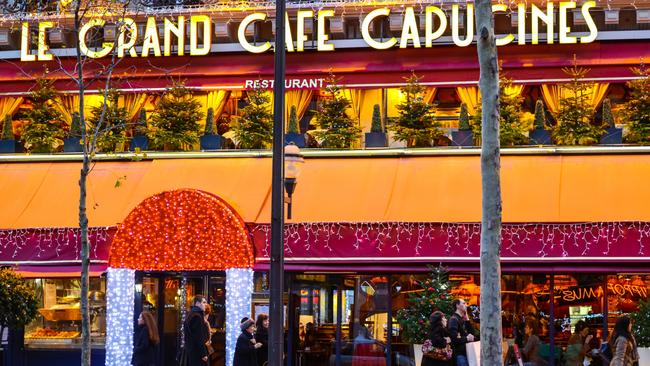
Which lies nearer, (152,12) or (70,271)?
(70,271)

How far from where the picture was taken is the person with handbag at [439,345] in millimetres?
Result: 18516

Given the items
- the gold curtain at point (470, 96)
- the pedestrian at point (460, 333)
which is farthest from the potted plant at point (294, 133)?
the pedestrian at point (460, 333)

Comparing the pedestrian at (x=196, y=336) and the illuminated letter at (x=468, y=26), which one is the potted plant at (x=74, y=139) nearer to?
the pedestrian at (x=196, y=336)

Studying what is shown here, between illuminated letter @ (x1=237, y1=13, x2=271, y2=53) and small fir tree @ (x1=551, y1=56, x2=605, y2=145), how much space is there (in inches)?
253

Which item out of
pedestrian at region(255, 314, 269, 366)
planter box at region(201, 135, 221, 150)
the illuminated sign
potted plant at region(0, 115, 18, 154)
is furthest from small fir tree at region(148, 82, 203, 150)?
pedestrian at region(255, 314, 269, 366)

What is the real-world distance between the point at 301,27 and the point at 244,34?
124 centimetres

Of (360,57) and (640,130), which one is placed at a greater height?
(360,57)

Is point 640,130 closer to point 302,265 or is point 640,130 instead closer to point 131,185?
point 302,265

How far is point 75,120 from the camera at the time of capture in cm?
2717

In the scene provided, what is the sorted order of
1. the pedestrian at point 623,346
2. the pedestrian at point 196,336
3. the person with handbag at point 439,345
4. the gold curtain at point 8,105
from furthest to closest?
the gold curtain at point 8,105, the pedestrian at point 196,336, the person with handbag at point 439,345, the pedestrian at point 623,346

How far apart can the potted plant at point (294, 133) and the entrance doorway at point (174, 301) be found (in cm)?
332

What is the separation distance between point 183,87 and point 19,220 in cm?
450

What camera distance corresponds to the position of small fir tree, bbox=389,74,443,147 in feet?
84.2

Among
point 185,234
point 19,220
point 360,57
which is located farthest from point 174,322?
point 360,57
